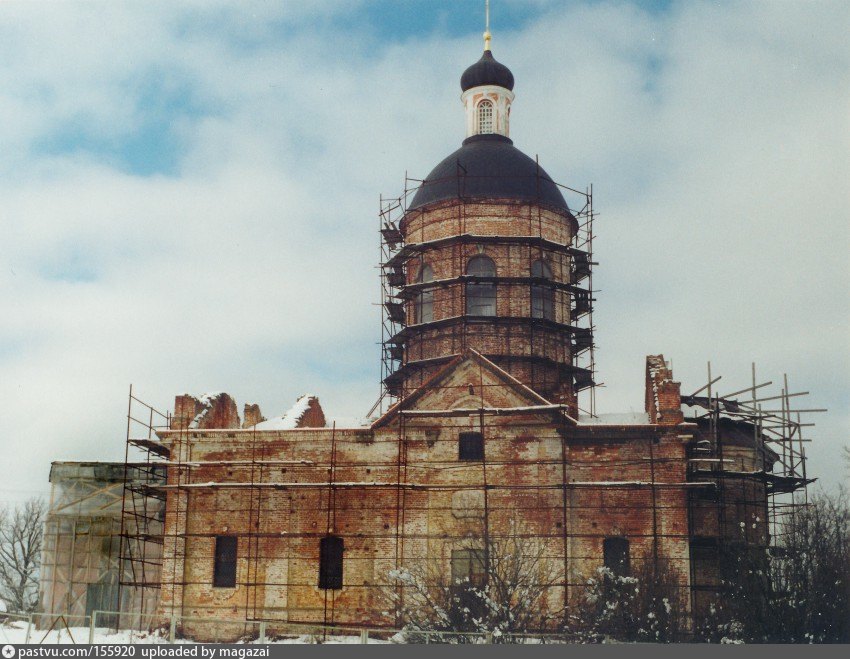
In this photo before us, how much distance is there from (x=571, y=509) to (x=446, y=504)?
3.12 meters

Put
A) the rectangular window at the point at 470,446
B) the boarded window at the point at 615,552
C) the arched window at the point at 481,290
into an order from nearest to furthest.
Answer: the boarded window at the point at 615,552
the rectangular window at the point at 470,446
the arched window at the point at 481,290

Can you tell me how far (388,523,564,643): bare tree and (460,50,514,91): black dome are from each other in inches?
586

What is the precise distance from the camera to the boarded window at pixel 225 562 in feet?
94.3

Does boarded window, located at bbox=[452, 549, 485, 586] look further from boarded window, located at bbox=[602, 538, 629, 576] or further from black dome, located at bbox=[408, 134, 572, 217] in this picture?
black dome, located at bbox=[408, 134, 572, 217]

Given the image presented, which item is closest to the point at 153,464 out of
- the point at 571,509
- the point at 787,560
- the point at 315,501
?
the point at 315,501

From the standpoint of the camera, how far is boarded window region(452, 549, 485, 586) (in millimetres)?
27344

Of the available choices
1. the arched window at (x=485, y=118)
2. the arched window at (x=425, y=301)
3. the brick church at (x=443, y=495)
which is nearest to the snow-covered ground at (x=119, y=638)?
Result: the brick church at (x=443, y=495)

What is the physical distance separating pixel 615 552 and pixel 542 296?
8236mm

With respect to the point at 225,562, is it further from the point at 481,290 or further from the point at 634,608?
the point at 634,608

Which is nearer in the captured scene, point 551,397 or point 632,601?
point 632,601

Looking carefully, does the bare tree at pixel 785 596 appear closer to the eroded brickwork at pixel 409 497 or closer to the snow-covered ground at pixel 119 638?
the eroded brickwork at pixel 409 497

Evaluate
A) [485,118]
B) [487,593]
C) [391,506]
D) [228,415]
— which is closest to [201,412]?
[228,415]

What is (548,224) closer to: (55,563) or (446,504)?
(446,504)

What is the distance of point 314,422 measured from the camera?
1310 inches
